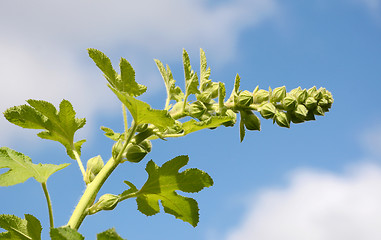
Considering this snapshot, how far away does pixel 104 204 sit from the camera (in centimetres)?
262

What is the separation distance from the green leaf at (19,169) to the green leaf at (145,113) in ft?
2.61

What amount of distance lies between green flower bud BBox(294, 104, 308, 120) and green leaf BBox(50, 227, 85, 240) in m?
1.88

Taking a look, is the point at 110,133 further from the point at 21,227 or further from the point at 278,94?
the point at 278,94

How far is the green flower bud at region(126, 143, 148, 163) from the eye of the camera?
8.92 ft

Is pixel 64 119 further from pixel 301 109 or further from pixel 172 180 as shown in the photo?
pixel 301 109

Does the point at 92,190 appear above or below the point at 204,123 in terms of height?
below

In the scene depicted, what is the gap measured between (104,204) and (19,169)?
2.25ft

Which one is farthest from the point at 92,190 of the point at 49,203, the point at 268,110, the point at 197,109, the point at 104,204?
the point at 268,110

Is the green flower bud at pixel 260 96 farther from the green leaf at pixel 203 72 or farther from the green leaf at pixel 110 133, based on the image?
the green leaf at pixel 110 133

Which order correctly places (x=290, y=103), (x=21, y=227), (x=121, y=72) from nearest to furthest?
(x=21, y=227)
(x=121, y=72)
(x=290, y=103)

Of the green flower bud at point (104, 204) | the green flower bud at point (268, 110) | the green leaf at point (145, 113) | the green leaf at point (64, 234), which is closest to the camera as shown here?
the green leaf at point (64, 234)

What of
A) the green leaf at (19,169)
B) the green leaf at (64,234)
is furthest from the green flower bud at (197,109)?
the green leaf at (64,234)

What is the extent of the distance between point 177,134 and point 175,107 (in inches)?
11.2

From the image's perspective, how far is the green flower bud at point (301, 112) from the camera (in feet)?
10.4
